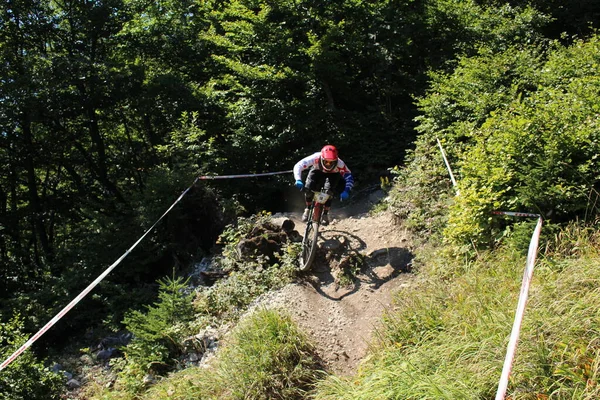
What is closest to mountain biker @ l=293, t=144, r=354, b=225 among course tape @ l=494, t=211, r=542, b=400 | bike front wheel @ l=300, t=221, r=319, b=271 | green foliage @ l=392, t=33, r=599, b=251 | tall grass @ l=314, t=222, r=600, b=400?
bike front wheel @ l=300, t=221, r=319, b=271

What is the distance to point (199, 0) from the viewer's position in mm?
16172

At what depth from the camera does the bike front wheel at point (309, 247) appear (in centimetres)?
728

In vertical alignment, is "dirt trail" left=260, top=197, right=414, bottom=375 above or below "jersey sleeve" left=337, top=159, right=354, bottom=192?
below

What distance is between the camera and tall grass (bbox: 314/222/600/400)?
3.48m

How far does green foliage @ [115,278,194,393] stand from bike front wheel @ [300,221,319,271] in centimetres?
186

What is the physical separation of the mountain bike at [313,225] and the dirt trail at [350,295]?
313 millimetres

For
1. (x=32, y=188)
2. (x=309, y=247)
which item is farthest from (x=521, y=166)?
(x=32, y=188)

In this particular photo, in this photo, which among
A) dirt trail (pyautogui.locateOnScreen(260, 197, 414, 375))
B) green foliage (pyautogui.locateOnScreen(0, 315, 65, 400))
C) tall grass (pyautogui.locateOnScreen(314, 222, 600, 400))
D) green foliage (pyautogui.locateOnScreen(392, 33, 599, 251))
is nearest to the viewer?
tall grass (pyautogui.locateOnScreen(314, 222, 600, 400))

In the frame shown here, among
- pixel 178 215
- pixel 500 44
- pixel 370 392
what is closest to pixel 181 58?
pixel 178 215

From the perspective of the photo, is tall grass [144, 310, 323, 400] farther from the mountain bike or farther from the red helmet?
the red helmet

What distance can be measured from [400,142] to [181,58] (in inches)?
327

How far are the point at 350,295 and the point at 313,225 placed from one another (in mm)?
1221

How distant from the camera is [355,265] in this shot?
25.0ft

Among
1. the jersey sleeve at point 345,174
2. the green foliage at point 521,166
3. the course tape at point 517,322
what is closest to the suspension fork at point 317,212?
the jersey sleeve at point 345,174
